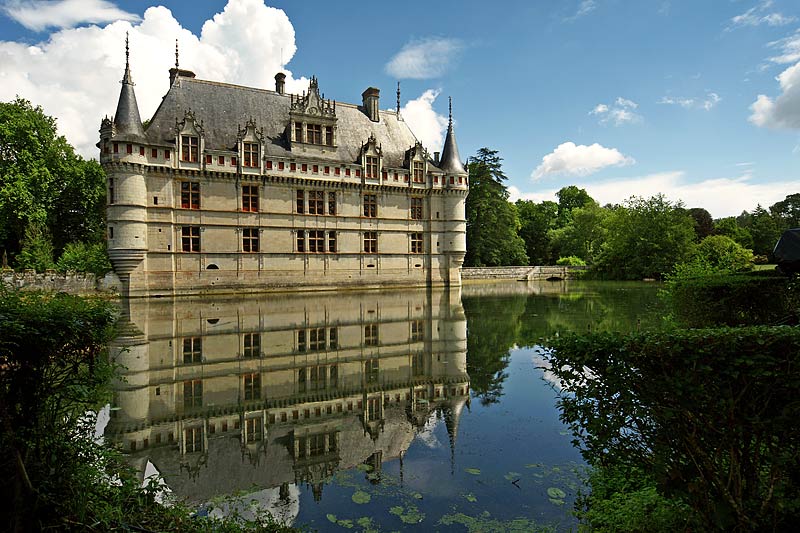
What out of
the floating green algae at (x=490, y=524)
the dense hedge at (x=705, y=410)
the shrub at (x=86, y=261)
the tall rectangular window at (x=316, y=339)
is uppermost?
the shrub at (x=86, y=261)

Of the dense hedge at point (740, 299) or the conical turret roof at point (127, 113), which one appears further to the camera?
the conical turret roof at point (127, 113)

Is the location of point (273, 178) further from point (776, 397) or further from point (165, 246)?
point (776, 397)

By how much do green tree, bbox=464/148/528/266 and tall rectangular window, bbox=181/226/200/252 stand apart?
1067 inches

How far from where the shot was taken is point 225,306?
21438 mm

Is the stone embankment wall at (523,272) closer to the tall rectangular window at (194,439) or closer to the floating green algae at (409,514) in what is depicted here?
the tall rectangular window at (194,439)

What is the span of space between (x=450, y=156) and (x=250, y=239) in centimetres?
1633

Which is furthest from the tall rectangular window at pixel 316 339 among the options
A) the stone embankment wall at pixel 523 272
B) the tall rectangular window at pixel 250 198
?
the stone embankment wall at pixel 523 272

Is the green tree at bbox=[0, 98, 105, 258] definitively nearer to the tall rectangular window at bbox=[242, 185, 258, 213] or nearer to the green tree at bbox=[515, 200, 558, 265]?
the tall rectangular window at bbox=[242, 185, 258, 213]

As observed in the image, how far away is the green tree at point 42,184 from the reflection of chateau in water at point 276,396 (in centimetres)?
2565

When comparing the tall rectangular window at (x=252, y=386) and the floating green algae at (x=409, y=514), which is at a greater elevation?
the tall rectangular window at (x=252, y=386)

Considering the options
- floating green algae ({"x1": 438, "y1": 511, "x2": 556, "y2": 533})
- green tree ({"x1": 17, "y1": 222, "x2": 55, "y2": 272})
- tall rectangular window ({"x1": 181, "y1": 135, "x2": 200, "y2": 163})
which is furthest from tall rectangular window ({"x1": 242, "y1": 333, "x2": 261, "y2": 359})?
green tree ({"x1": 17, "y1": 222, "x2": 55, "y2": 272})

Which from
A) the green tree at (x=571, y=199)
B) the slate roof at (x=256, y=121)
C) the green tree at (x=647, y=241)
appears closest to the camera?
the slate roof at (x=256, y=121)

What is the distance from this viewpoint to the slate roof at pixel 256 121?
2792 cm

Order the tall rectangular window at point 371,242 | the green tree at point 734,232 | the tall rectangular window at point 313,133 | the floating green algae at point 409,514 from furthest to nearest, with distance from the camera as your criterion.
A: the green tree at point 734,232
the tall rectangular window at point 371,242
the tall rectangular window at point 313,133
the floating green algae at point 409,514
